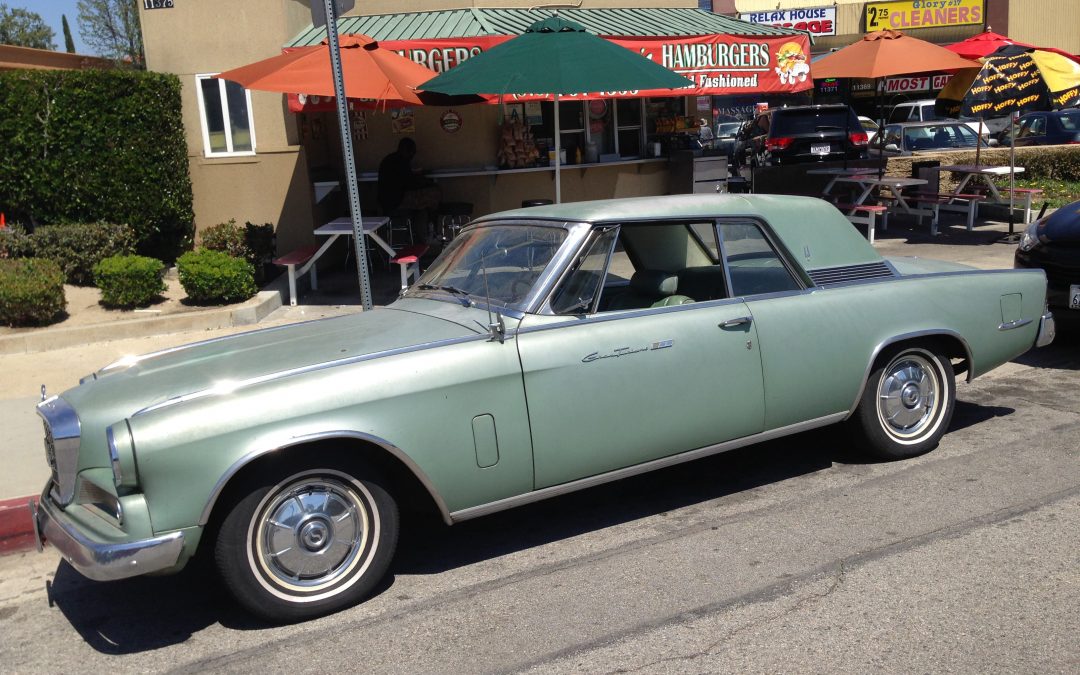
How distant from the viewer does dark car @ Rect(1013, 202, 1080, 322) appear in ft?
24.3

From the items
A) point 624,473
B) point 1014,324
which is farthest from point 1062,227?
point 624,473

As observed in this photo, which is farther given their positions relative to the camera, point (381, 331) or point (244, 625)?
point (381, 331)

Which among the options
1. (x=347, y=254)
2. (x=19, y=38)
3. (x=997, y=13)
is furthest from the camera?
(x=19, y=38)

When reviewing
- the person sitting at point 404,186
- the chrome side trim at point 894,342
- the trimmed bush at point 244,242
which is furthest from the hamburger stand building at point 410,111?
the chrome side trim at point 894,342

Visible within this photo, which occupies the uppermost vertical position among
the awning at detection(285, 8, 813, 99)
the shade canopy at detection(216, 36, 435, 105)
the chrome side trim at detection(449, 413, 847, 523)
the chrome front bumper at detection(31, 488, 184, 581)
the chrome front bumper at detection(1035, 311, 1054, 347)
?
the awning at detection(285, 8, 813, 99)

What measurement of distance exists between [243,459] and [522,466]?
1211 millimetres

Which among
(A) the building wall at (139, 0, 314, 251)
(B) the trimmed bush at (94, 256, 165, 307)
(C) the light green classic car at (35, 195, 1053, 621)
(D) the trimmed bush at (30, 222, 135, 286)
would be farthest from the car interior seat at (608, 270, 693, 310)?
(A) the building wall at (139, 0, 314, 251)

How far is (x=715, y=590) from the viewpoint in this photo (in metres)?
4.16

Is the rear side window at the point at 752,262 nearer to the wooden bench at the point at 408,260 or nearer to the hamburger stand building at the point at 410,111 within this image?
the wooden bench at the point at 408,260

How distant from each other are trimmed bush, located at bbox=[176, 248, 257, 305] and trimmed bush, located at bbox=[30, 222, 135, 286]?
1.33m

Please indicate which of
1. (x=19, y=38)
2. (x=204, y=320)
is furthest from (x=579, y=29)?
(x=19, y=38)

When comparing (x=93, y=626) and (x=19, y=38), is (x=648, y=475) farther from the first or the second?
(x=19, y=38)

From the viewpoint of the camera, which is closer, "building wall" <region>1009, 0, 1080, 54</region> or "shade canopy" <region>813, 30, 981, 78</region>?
"shade canopy" <region>813, 30, 981, 78</region>

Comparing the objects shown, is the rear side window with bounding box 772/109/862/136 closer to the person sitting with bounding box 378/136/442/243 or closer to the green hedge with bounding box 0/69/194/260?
the person sitting with bounding box 378/136/442/243
